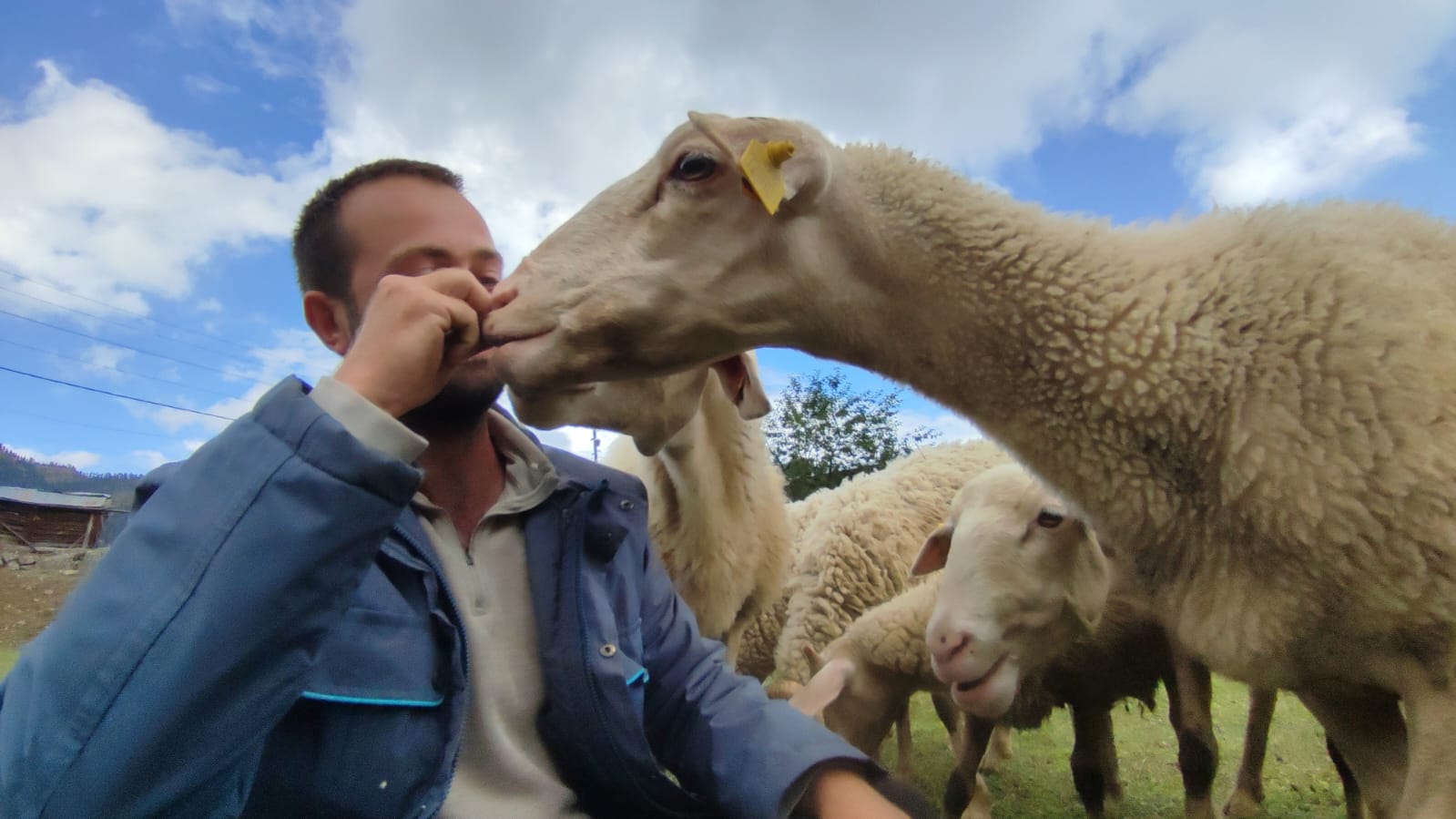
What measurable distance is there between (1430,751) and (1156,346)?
3.17 ft

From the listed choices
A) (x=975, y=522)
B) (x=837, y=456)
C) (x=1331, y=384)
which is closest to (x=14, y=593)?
(x=837, y=456)

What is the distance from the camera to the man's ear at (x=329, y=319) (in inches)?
74.8

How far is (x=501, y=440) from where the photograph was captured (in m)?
1.96

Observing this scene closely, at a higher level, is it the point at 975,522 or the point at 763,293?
the point at 763,293

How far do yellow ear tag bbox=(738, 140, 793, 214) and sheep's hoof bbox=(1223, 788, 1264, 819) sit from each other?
145 inches

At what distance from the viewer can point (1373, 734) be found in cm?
234

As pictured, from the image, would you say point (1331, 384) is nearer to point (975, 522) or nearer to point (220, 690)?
point (975, 522)

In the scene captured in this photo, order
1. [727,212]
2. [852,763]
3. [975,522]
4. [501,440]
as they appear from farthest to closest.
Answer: [975,522] < [727,212] < [501,440] < [852,763]

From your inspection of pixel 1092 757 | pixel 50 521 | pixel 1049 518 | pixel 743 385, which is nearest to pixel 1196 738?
pixel 1092 757

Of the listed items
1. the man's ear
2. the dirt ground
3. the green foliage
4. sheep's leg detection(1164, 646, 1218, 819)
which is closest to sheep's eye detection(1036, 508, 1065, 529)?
sheep's leg detection(1164, 646, 1218, 819)

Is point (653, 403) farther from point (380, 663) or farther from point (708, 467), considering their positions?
point (380, 663)

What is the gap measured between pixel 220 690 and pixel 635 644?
775mm

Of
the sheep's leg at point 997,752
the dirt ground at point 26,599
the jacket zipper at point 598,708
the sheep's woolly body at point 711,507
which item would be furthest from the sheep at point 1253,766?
the dirt ground at point 26,599

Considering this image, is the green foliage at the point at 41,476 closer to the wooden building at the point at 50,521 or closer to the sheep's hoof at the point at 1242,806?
the wooden building at the point at 50,521
